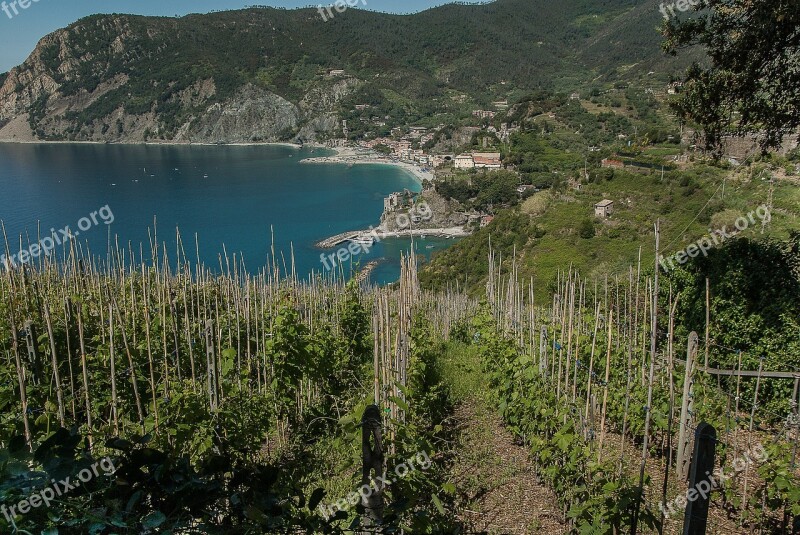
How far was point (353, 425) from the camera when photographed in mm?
3145

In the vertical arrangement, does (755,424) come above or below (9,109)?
below

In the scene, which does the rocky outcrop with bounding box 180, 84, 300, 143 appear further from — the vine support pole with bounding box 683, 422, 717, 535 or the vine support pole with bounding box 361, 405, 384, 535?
the vine support pole with bounding box 683, 422, 717, 535

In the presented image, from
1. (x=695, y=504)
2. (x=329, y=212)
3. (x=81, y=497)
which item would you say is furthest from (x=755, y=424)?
(x=329, y=212)

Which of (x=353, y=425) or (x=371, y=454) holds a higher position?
(x=371, y=454)

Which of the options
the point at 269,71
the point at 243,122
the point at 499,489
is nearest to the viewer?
the point at 499,489

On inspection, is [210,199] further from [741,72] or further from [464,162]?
[741,72]

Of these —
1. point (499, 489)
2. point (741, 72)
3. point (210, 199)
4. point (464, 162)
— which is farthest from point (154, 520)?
point (464, 162)

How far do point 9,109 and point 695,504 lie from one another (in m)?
174

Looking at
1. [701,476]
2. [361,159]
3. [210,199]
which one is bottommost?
[210,199]

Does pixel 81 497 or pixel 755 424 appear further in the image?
pixel 755 424

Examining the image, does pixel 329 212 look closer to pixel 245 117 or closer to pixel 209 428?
pixel 209 428

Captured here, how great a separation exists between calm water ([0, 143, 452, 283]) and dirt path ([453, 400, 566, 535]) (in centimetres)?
3285

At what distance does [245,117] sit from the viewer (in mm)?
121938

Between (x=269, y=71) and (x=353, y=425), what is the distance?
15283 centimetres
